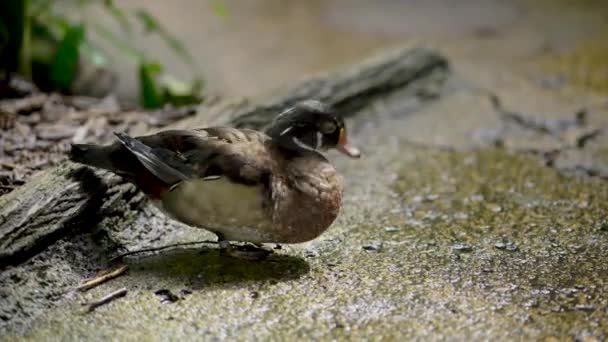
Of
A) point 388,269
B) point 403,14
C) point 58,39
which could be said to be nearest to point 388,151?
point 388,269

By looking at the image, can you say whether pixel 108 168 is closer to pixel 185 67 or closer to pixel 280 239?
pixel 280 239

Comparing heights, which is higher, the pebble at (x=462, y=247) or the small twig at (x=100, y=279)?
the small twig at (x=100, y=279)

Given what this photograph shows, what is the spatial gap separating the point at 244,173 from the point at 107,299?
0.56m

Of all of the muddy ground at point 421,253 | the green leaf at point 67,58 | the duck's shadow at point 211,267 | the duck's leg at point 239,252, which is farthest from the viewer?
the green leaf at point 67,58

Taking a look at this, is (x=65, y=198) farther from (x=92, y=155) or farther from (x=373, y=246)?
(x=373, y=246)

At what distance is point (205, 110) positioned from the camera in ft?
12.5

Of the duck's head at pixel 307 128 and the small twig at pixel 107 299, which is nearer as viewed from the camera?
the small twig at pixel 107 299

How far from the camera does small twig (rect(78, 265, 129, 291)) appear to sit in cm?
254

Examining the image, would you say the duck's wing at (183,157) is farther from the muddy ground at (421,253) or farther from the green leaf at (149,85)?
the green leaf at (149,85)

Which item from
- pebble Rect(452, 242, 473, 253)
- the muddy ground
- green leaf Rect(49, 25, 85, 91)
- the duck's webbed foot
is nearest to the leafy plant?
green leaf Rect(49, 25, 85, 91)

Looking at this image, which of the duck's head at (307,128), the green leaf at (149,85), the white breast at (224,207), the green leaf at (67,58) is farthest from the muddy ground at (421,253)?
the green leaf at (67,58)

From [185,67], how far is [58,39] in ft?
3.71

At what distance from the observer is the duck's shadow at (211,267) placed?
2.62 metres

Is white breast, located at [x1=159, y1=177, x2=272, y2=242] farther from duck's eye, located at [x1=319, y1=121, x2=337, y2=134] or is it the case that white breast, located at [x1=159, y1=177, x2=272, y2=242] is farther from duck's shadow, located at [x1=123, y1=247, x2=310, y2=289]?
duck's eye, located at [x1=319, y1=121, x2=337, y2=134]
